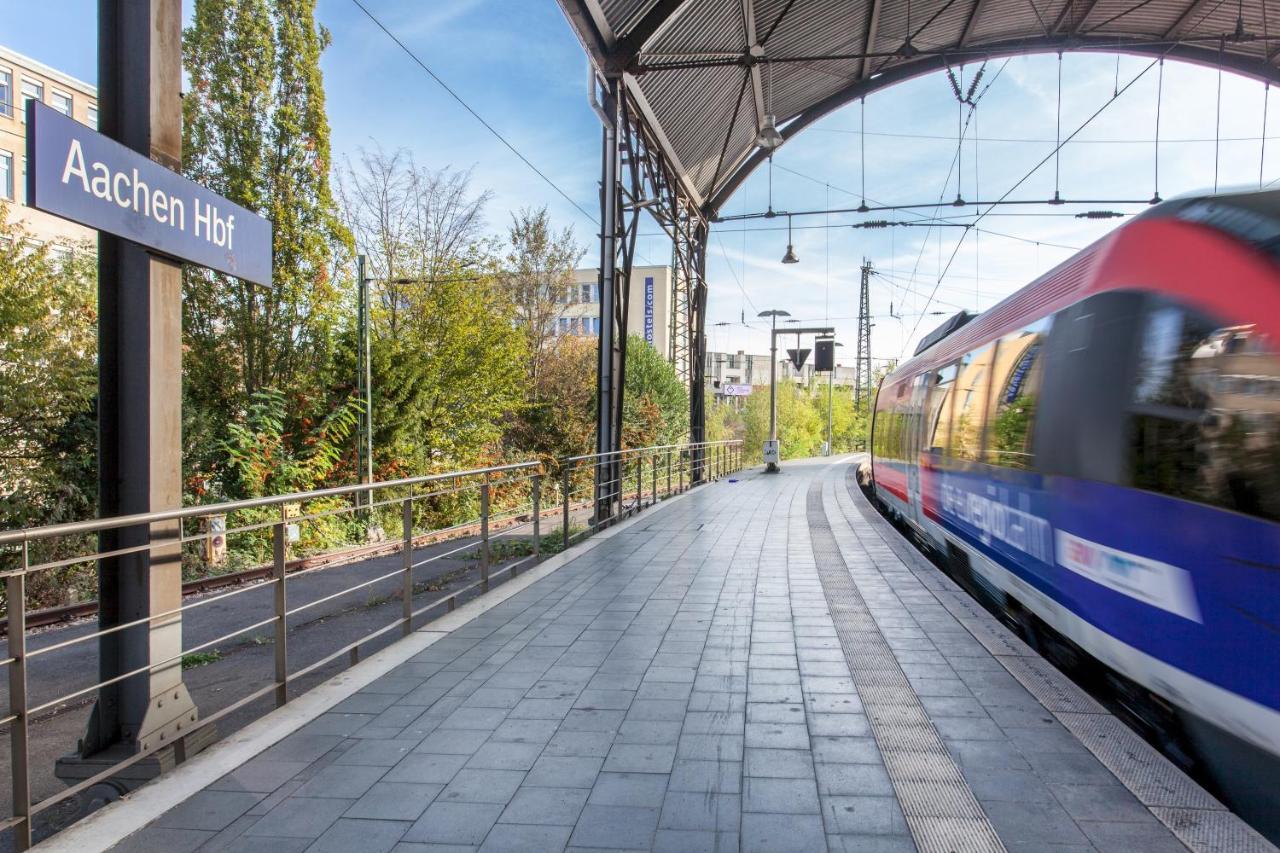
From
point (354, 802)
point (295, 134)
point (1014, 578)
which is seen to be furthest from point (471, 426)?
point (354, 802)

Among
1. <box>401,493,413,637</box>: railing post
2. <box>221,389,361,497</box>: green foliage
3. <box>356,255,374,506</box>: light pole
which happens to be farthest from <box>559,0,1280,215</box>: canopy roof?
<box>401,493,413,637</box>: railing post

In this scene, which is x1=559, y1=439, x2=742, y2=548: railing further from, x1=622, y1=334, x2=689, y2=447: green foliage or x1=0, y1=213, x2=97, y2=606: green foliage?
x1=0, y1=213, x2=97, y2=606: green foliage

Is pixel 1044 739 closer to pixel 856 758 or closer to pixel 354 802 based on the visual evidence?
pixel 856 758

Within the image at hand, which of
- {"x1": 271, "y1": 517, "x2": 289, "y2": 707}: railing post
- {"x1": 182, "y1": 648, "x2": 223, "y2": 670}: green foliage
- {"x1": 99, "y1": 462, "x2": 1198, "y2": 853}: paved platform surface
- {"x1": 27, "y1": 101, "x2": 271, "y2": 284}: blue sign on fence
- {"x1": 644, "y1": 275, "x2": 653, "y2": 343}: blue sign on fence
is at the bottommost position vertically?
{"x1": 182, "y1": 648, "x2": 223, "y2": 670}: green foliage

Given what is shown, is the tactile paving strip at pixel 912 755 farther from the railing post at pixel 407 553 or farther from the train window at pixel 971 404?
the railing post at pixel 407 553

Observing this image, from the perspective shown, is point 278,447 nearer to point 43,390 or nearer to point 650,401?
point 43,390

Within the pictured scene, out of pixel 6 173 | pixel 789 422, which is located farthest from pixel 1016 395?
pixel 789 422

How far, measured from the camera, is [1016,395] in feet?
18.0

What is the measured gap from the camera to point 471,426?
18484 millimetres

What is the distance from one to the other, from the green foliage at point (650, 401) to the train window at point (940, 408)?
1572 cm

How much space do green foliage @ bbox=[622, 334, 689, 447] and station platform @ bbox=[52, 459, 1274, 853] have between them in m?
19.7

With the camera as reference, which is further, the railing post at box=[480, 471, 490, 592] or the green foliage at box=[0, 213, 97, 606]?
the green foliage at box=[0, 213, 97, 606]

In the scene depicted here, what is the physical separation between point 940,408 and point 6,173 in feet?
121

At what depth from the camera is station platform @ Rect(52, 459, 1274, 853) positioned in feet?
8.70
